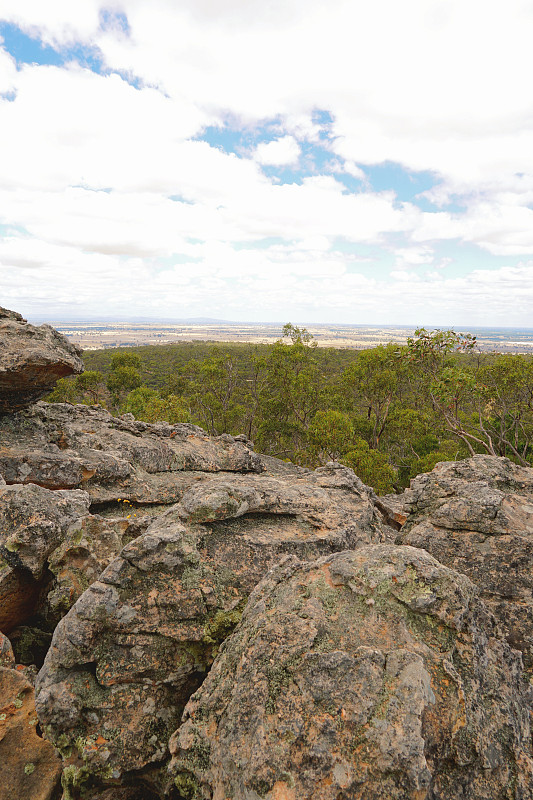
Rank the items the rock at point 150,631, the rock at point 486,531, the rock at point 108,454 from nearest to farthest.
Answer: the rock at point 150,631
the rock at point 486,531
the rock at point 108,454

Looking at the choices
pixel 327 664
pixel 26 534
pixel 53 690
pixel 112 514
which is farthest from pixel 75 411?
pixel 327 664

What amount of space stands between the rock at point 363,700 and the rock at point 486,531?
219cm

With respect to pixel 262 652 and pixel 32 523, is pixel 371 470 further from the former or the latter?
A: pixel 262 652

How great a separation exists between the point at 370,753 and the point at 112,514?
9546 millimetres

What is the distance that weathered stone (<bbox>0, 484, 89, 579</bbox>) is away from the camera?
25.7ft

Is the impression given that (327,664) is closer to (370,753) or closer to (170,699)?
(370,753)

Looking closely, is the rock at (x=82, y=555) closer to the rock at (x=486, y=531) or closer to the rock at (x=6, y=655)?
the rock at (x=6, y=655)

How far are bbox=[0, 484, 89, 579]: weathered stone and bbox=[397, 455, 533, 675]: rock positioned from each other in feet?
25.9

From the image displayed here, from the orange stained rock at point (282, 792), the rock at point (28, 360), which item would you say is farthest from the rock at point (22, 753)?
the rock at point (28, 360)

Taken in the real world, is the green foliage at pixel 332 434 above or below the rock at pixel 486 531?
below

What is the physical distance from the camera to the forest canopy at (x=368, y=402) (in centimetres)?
2727

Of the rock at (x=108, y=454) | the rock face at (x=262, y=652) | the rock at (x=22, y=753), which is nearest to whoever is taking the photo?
the rock face at (x=262, y=652)

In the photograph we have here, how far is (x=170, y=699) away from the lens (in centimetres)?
576

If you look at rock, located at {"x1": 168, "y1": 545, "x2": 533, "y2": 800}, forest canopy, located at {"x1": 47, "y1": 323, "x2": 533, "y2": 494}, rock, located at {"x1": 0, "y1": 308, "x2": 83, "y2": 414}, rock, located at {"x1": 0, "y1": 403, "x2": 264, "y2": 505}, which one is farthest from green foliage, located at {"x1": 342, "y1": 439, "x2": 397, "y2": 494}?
rock, located at {"x1": 168, "y1": 545, "x2": 533, "y2": 800}
